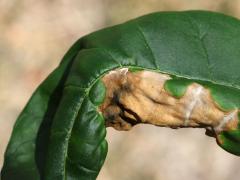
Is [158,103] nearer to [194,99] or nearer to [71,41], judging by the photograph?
[194,99]

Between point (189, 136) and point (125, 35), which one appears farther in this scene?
point (189, 136)

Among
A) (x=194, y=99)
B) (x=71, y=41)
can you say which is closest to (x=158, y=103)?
(x=194, y=99)

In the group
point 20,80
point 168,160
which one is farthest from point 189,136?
point 20,80

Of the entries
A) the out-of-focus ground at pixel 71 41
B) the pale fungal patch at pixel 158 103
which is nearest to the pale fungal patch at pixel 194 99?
the pale fungal patch at pixel 158 103

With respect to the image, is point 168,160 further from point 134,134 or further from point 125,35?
point 125,35

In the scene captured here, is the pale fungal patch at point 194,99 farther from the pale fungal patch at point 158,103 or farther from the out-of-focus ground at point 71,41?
the out-of-focus ground at point 71,41

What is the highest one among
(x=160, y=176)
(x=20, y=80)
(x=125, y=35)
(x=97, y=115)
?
(x=125, y=35)

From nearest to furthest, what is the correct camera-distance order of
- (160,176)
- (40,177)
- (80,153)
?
1. (80,153)
2. (40,177)
3. (160,176)

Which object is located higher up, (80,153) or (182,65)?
(182,65)
